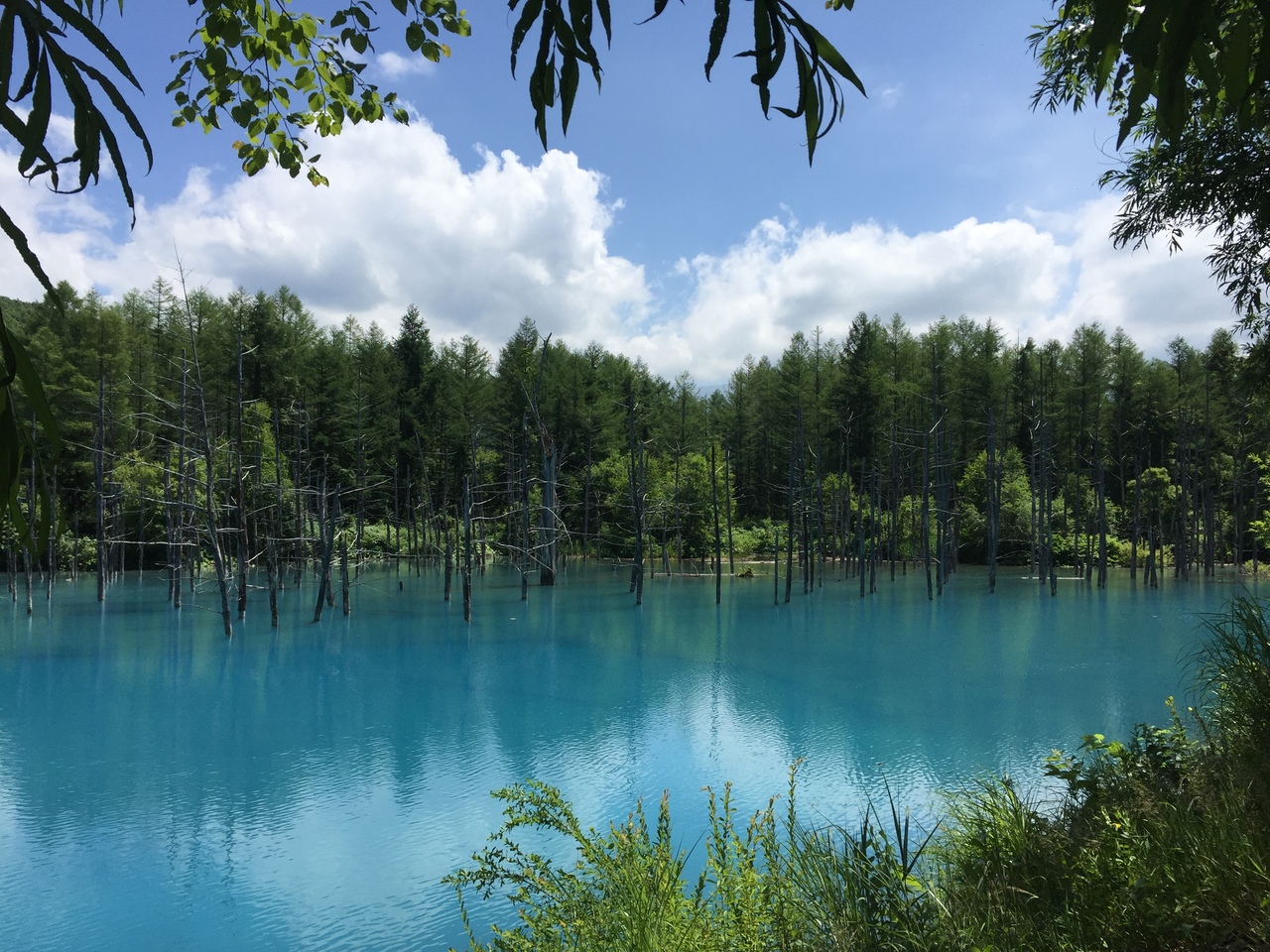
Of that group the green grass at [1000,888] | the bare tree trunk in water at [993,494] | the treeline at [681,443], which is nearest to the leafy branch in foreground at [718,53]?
the green grass at [1000,888]

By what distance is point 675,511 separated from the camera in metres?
34.7

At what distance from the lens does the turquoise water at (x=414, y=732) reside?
6215mm

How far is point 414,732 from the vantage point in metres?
10.3

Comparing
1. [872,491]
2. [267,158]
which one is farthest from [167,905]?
[872,491]

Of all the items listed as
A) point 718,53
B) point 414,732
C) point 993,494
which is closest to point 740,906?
point 718,53

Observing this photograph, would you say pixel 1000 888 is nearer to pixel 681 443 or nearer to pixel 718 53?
pixel 718 53

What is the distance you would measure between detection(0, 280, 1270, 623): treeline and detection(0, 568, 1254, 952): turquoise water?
9.77 metres

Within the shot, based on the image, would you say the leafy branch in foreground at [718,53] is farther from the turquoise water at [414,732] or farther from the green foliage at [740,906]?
the turquoise water at [414,732]

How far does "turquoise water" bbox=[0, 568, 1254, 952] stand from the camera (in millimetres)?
6215

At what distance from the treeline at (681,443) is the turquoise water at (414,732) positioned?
385 inches

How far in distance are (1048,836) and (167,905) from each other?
5851 mm

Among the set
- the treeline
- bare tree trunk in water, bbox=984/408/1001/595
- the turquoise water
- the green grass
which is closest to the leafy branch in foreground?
the green grass

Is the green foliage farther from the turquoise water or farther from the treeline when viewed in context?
the treeline

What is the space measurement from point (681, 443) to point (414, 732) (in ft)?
99.6
